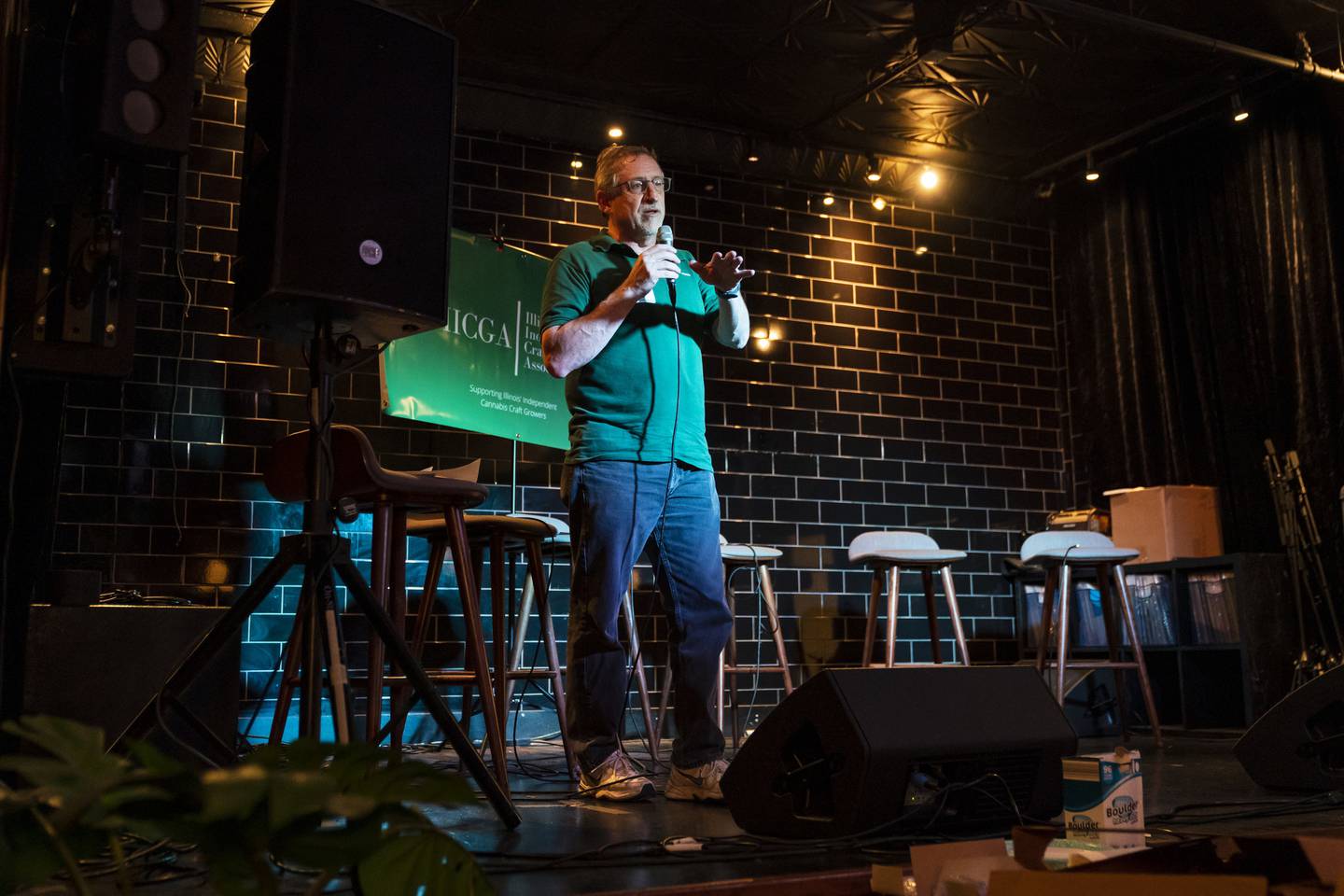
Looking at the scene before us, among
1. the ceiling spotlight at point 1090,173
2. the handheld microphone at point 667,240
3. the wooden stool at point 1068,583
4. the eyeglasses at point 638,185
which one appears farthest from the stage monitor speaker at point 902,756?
the ceiling spotlight at point 1090,173

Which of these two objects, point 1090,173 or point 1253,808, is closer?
point 1253,808

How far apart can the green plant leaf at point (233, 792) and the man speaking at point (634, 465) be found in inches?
85.6

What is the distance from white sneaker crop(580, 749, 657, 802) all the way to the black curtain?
4.03 m

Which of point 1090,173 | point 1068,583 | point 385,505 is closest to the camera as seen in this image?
point 385,505

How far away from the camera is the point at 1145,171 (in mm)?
6570

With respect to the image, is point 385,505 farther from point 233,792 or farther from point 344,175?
point 233,792

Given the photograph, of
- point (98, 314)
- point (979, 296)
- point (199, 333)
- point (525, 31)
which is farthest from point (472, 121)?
point (98, 314)

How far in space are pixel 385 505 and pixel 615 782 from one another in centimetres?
87

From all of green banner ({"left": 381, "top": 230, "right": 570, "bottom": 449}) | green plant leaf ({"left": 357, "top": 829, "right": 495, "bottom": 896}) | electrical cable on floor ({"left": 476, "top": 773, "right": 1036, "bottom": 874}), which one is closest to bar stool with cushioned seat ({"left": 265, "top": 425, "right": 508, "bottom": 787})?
electrical cable on floor ({"left": 476, "top": 773, "right": 1036, "bottom": 874})

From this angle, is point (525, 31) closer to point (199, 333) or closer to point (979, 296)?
point (199, 333)

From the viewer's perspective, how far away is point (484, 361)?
16.6 ft

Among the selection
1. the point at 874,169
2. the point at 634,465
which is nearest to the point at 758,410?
the point at 874,169

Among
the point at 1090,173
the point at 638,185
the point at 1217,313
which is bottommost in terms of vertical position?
the point at 638,185

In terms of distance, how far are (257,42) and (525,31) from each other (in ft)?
10.4
